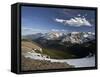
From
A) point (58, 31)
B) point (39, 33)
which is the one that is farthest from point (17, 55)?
point (58, 31)

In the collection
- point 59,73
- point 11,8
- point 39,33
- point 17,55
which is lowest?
point 59,73

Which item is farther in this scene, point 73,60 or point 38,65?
point 73,60

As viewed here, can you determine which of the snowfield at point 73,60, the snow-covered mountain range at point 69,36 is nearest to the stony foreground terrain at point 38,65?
the snowfield at point 73,60

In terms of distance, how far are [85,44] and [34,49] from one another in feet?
1.71

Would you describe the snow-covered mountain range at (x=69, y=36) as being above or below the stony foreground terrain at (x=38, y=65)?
above

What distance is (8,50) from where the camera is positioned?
2322mm

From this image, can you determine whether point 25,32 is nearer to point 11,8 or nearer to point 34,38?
point 34,38

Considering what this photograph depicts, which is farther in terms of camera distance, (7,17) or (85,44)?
(85,44)

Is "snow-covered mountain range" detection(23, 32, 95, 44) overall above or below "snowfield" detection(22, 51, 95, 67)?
above

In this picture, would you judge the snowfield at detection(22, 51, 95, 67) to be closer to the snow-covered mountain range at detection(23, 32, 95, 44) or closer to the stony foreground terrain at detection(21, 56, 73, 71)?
the stony foreground terrain at detection(21, 56, 73, 71)

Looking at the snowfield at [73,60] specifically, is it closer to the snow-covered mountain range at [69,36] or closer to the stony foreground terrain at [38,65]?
the stony foreground terrain at [38,65]

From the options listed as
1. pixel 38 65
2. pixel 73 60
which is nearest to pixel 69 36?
pixel 73 60

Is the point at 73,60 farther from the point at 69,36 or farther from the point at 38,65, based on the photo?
the point at 38,65

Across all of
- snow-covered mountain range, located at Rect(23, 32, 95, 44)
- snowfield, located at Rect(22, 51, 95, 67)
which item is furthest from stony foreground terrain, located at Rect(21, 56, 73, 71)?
snow-covered mountain range, located at Rect(23, 32, 95, 44)
